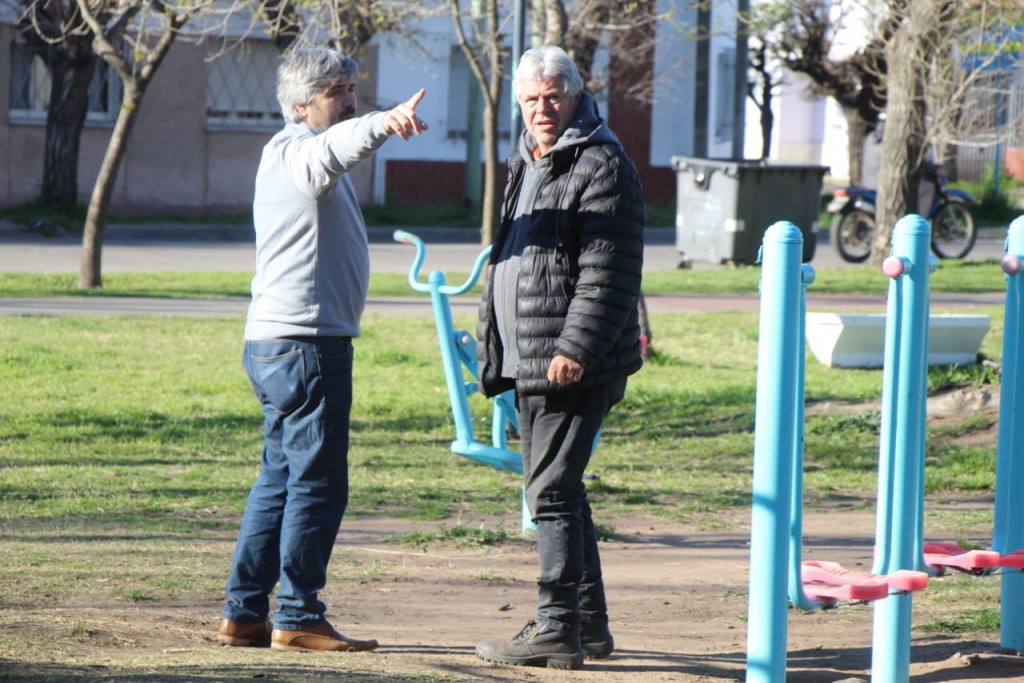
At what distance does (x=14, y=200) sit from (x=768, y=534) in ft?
76.2

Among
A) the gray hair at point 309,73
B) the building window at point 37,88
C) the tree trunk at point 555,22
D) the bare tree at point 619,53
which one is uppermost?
the bare tree at point 619,53

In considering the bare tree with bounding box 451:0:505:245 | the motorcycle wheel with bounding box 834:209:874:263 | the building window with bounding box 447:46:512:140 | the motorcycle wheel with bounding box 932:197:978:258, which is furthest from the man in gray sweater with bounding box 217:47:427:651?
the building window with bounding box 447:46:512:140

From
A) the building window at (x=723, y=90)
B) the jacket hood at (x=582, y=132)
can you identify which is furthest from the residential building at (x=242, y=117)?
the jacket hood at (x=582, y=132)

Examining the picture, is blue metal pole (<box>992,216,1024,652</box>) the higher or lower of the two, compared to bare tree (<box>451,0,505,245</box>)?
lower

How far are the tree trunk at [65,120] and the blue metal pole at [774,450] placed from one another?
20561mm

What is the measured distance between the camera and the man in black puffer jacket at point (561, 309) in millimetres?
4078

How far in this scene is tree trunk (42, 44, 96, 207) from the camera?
22.7 m

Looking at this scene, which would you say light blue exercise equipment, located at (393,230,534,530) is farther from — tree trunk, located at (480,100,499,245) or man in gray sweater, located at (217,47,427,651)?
tree trunk, located at (480,100,499,245)

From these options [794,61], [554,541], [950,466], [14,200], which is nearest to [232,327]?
[950,466]

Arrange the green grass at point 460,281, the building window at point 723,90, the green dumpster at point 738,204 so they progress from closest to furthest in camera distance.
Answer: the green grass at point 460,281 → the green dumpster at point 738,204 → the building window at point 723,90

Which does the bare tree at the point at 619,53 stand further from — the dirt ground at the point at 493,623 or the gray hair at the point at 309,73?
the gray hair at the point at 309,73

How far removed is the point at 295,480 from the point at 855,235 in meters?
16.1

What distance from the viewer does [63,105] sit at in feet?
75.3

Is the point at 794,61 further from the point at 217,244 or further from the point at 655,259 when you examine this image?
the point at 217,244
